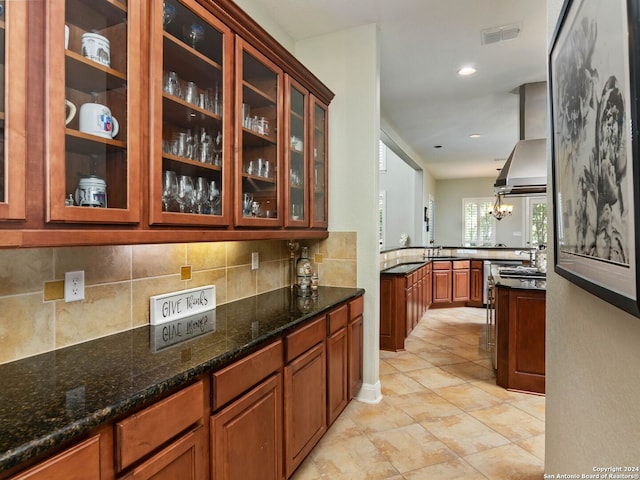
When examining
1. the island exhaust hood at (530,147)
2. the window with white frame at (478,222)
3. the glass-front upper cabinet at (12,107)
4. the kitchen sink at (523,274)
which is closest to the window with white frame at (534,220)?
the window with white frame at (478,222)

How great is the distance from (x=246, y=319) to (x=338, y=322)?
0.70 metres

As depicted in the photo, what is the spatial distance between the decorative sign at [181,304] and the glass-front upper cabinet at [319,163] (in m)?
0.89

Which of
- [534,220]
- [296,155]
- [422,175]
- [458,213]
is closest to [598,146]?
[296,155]

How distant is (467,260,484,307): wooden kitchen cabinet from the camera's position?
642 centimetres

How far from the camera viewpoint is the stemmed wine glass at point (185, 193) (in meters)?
1.51

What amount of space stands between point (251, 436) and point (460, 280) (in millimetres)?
5675

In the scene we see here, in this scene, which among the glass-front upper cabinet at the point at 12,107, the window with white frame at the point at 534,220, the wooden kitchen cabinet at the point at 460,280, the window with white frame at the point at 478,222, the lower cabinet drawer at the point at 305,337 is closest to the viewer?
the glass-front upper cabinet at the point at 12,107

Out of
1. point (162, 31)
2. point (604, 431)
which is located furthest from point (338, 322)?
point (162, 31)

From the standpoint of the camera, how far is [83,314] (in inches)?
55.8

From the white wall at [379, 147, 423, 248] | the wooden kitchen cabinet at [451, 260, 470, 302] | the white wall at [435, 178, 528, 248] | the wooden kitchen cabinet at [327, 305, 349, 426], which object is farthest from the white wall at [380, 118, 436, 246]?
the wooden kitchen cabinet at [327, 305, 349, 426]

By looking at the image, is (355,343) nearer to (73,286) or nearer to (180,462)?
(180,462)

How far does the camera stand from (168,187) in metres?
1.44

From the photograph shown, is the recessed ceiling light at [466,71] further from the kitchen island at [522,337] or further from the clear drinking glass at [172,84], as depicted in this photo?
the clear drinking glass at [172,84]

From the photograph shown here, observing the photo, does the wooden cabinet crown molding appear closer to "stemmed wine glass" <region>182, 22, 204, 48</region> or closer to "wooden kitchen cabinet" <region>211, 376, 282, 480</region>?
"stemmed wine glass" <region>182, 22, 204, 48</region>
